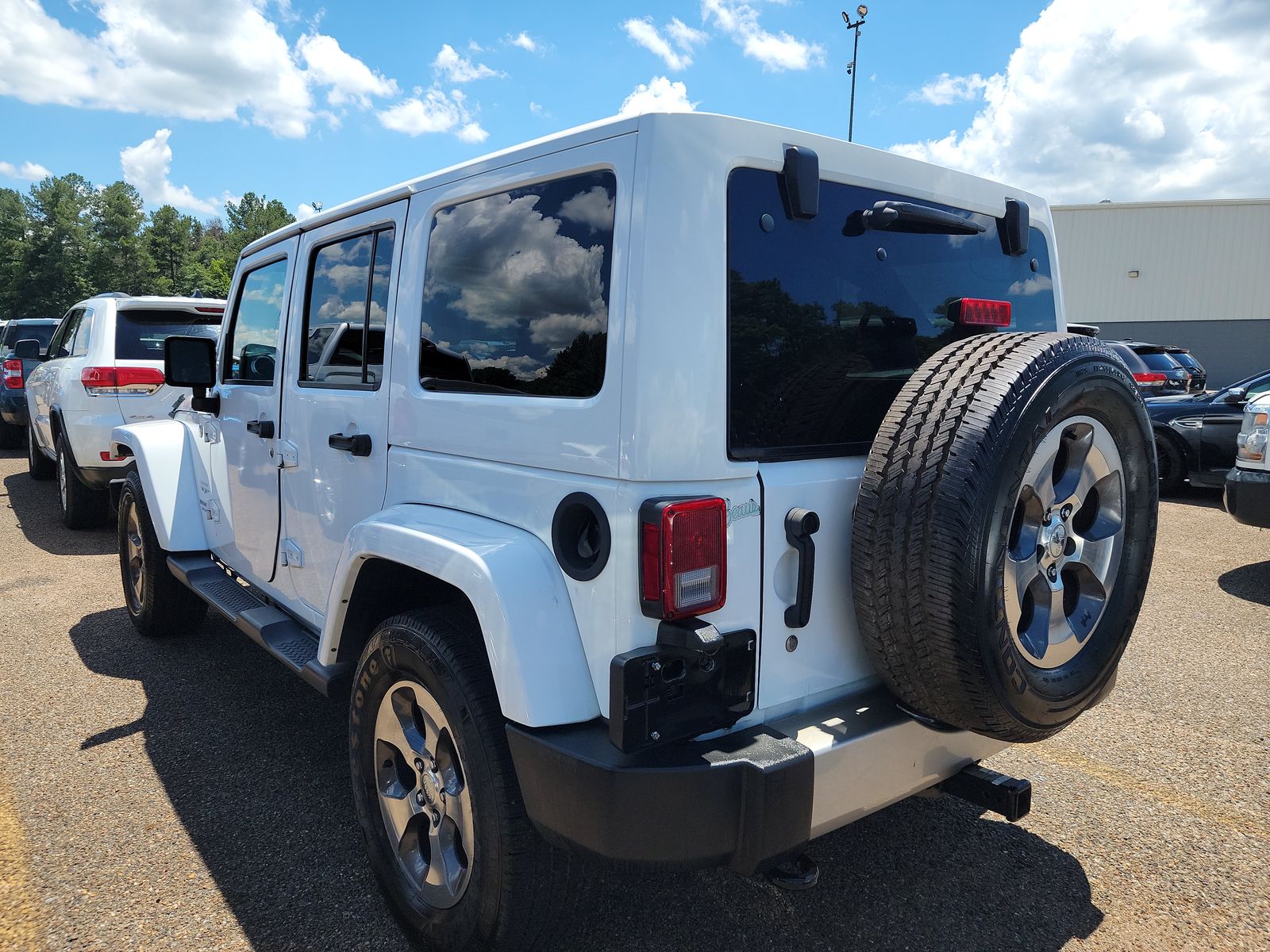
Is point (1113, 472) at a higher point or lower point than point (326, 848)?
higher

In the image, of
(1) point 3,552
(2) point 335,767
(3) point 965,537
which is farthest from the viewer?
(1) point 3,552

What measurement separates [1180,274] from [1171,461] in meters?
23.3

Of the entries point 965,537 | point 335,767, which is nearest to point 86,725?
point 335,767

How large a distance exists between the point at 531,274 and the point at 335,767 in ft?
7.34

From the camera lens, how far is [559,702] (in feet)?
6.26

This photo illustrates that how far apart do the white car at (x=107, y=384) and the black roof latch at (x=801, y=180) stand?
6.31m

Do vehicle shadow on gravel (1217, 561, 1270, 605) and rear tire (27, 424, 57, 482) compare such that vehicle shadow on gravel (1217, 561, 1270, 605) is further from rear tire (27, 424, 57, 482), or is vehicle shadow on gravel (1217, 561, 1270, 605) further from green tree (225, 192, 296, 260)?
green tree (225, 192, 296, 260)

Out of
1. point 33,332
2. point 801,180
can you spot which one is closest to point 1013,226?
point 801,180

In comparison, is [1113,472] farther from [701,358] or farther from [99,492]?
[99,492]

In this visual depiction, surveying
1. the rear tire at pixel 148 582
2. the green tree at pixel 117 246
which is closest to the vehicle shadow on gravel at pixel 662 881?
the rear tire at pixel 148 582

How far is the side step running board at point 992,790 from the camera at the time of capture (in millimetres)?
2324

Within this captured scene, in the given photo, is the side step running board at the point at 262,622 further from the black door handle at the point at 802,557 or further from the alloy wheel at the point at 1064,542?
the alloy wheel at the point at 1064,542

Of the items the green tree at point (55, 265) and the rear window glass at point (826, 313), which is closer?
the rear window glass at point (826, 313)

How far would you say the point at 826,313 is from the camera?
222 centimetres
